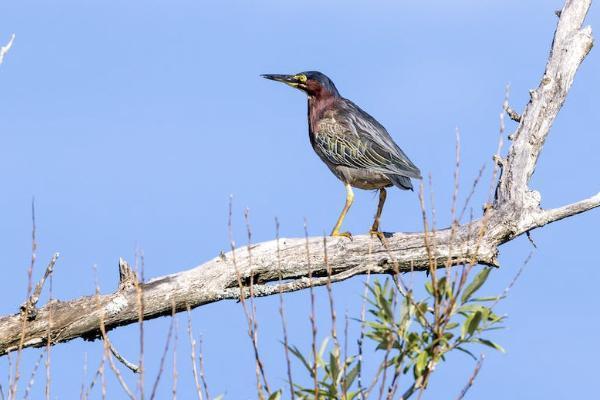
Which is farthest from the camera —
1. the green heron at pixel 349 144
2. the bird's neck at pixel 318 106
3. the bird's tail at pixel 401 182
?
the bird's neck at pixel 318 106

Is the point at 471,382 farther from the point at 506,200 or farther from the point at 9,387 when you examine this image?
the point at 506,200

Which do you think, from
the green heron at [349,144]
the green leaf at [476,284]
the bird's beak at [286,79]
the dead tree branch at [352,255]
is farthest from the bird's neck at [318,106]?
the green leaf at [476,284]

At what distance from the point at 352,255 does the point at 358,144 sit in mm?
1849

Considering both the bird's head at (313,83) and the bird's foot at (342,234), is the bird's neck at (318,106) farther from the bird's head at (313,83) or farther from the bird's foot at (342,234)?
the bird's foot at (342,234)

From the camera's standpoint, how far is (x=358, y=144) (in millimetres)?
9781

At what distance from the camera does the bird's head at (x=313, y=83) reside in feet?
35.1

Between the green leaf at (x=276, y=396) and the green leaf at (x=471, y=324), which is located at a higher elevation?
the green leaf at (x=471, y=324)

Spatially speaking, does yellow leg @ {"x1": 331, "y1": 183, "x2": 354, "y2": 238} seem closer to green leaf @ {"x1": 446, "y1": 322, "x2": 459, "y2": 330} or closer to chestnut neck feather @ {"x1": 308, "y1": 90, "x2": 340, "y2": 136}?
chestnut neck feather @ {"x1": 308, "y1": 90, "x2": 340, "y2": 136}

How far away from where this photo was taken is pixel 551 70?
9.22 meters

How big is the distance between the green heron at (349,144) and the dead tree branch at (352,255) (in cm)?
52

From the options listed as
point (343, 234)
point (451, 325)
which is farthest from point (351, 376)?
point (343, 234)

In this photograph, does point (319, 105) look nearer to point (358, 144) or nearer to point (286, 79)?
point (286, 79)

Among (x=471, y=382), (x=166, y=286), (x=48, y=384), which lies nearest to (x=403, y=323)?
(x=471, y=382)

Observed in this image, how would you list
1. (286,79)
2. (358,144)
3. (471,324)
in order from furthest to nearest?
(286,79) < (358,144) < (471,324)
